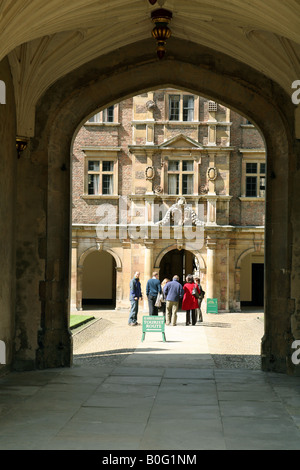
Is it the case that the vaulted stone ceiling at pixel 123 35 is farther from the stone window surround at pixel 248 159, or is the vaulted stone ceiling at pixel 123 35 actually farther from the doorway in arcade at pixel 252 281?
the doorway in arcade at pixel 252 281

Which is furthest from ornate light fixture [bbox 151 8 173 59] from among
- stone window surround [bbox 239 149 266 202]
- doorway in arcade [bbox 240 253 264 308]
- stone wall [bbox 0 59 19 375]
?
doorway in arcade [bbox 240 253 264 308]

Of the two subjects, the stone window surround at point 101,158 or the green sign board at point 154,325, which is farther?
the stone window surround at point 101,158

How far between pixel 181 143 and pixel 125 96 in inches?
759

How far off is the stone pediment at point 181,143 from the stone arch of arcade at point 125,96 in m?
19.0

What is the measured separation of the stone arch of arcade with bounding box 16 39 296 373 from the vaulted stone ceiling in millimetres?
358

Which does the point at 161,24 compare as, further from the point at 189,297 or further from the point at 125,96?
the point at 189,297

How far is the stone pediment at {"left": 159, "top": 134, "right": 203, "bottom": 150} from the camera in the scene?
31703 mm

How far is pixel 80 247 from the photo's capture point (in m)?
31.8

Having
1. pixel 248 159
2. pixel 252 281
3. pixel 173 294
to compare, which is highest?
pixel 248 159

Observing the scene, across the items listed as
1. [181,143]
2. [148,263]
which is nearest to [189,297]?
[148,263]

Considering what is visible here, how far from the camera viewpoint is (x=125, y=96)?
12.8 meters

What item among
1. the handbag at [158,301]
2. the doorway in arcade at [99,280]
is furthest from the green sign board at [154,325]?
the doorway in arcade at [99,280]

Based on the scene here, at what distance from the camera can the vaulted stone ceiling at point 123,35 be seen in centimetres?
947

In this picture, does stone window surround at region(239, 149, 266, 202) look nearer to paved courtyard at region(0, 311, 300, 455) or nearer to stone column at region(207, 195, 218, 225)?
stone column at region(207, 195, 218, 225)
